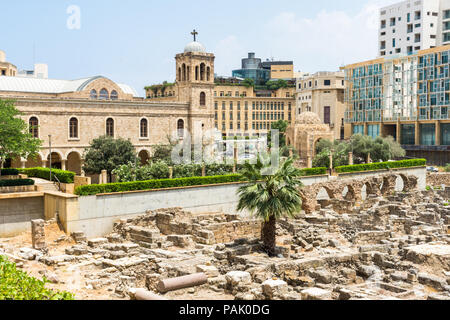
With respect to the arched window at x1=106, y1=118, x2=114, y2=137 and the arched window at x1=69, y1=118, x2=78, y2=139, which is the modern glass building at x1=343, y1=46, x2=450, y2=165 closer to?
the arched window at x1=106, y1=118, x2=114, y2=137

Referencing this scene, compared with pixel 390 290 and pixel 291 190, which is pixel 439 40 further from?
pixel 390 290

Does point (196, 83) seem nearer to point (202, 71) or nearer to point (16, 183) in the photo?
point (202, 71)

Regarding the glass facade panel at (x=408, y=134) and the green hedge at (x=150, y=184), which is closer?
the green hedge at (x=150, y=184)

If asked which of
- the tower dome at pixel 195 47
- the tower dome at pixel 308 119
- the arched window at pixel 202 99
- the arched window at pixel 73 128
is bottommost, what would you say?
the arched window at pixel 73 128

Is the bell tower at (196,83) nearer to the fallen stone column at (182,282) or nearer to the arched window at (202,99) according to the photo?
the arched window at (202,99)

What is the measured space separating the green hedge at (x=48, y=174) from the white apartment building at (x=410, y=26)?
6735 centimetres

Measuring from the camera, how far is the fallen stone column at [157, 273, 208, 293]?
67.7 feet

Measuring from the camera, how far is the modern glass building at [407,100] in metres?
76.9

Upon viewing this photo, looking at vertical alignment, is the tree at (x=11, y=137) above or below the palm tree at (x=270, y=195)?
above

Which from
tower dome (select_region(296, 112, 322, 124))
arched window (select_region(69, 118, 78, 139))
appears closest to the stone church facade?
arched window (select_region(69, 118, 78, 139))

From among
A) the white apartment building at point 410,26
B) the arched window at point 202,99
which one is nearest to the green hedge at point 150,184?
the arched window at point 202,99

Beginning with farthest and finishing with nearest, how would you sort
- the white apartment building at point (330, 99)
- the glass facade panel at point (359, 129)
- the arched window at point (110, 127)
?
the white apartment building at point (330, 99) → the glass facade panel at point (359, 129) → the arched window at point (110, 127)

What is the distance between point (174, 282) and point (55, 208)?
15390 mm
